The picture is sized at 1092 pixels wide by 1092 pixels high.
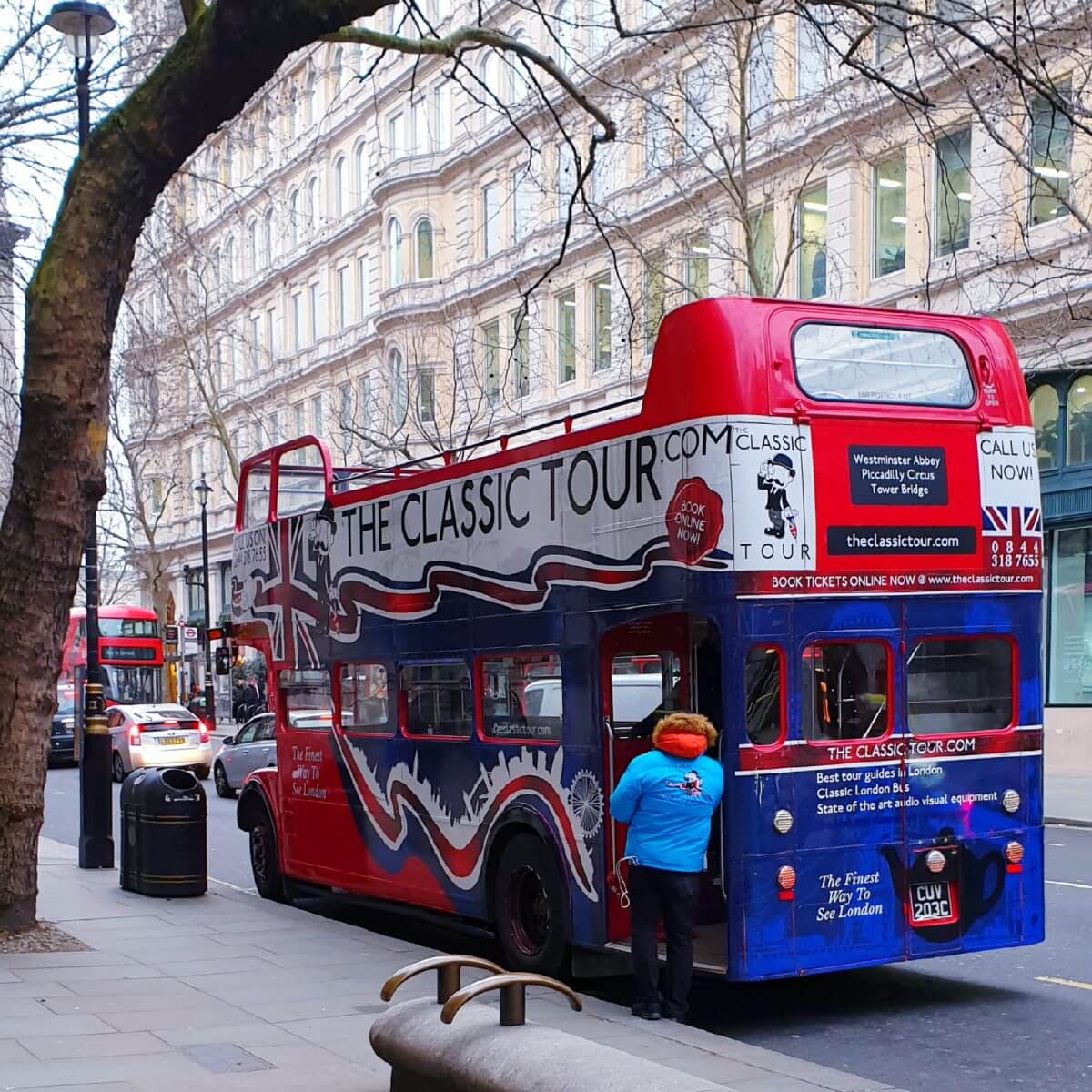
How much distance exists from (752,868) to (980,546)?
7.40ft

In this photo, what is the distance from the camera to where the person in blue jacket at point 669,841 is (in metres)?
8.42

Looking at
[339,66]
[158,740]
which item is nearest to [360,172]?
[158,740]

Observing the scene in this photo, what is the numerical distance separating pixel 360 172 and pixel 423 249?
6.52 meters

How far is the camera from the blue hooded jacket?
841 centimetres

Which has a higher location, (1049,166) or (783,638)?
(1049,166)

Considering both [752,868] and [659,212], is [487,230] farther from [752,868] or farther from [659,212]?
[752,868]

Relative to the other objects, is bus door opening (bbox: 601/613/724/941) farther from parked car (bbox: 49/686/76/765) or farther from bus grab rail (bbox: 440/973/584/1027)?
parked car (bbox: 49/686/76/765)

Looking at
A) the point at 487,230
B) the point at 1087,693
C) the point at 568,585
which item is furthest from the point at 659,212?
the point at 568,585

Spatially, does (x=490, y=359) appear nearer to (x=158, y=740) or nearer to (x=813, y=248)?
(x=813, y=248)

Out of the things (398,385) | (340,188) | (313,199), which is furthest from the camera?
(313,199)

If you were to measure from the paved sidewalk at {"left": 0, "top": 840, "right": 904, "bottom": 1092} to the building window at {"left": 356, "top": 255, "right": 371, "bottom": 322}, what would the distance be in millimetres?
38475

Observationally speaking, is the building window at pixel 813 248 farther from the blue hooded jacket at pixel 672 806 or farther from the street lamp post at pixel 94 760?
the blue hooded jacket at pixel 672 806

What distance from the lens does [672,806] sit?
27.7 ft

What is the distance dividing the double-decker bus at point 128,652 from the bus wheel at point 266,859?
2874cm
